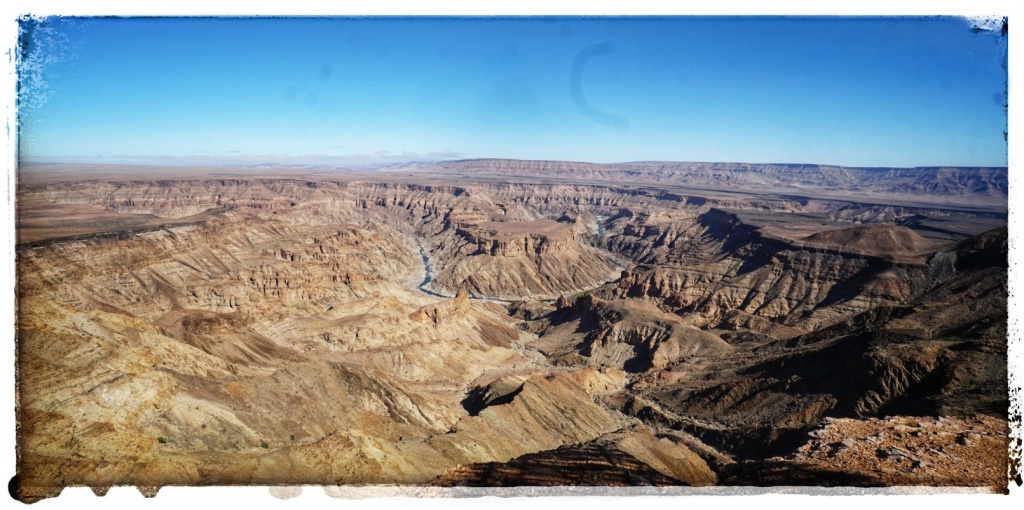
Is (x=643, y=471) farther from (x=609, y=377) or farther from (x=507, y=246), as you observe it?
(x=507, y=246)

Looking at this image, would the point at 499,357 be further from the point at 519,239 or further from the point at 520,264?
the point at 519,239

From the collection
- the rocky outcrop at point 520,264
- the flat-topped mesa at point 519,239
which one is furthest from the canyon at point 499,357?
the flat-topped mesa at point 519,239

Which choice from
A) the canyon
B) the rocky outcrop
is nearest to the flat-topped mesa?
the rocky outcrop

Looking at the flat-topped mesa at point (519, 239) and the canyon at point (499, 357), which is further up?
the flat-topped mesa at point (519, 239)

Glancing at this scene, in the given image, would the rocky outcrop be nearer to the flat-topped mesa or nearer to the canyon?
the flat-topped mesa

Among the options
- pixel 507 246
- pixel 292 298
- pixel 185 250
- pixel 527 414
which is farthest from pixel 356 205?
pixel 527 414

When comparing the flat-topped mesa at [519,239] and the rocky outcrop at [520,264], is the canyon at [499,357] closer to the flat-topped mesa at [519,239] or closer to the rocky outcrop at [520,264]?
the rocky outcrop at [520,264]

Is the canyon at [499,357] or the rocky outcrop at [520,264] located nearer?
the canyon at [499,357]
